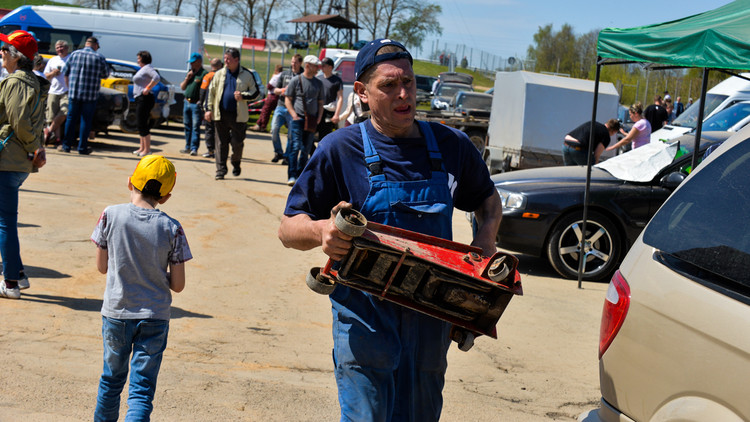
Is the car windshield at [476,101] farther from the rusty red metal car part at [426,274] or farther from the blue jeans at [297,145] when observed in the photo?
the rusty red metal car part at [426,274]

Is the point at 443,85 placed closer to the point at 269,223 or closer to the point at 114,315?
the point at 269,223

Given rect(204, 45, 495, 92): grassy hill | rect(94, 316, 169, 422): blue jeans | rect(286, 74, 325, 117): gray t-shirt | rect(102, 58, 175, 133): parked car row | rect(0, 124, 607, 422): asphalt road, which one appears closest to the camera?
rect(94, 316, 169, 422): blue jeans

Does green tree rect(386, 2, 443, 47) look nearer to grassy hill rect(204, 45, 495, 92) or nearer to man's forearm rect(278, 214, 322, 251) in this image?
grassy hill rect(204, 45, 495, 92)

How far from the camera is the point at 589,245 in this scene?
838 centimetres

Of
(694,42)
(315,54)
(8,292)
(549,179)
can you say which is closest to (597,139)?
(549,179)

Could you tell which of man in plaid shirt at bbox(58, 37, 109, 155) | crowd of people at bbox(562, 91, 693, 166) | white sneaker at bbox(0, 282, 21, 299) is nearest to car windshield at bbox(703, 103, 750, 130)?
crowd of people at bbox(562, 91, 693, 166)

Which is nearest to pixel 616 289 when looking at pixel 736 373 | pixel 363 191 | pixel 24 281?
pixel 736 373

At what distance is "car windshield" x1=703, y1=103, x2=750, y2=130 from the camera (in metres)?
14.0

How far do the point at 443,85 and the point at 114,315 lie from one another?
99.3ft

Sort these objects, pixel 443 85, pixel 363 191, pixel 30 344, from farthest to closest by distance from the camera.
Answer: pixel 443 85 → pixel 30 344 → pixel 363 191

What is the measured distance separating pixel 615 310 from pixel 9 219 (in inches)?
176

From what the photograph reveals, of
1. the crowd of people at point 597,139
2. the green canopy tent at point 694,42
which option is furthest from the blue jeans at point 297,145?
the green canopy tent at point 694,42

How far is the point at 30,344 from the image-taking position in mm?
5062

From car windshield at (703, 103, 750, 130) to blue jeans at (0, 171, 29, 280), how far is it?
40.0 ft
